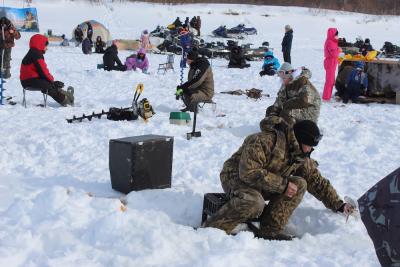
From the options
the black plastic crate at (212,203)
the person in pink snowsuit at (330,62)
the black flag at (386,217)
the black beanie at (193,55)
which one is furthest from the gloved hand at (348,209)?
the person in pink snowsuit at (330,62)

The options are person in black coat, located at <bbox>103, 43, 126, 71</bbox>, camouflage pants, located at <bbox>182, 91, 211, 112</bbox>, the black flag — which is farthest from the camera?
person in black coat, located at <bbox>103, 43, 126, 71</bbox>

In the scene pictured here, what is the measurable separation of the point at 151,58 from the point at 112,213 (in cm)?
1610

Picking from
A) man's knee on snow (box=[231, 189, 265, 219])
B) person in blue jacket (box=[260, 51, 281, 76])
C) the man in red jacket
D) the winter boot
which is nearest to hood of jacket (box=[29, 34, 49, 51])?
the man in red jacket

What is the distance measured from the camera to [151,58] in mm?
19578

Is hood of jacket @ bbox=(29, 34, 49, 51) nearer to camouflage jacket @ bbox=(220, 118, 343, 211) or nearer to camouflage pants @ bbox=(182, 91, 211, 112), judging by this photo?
camouflage pants @ bbox=(182, 91, 211, 112)

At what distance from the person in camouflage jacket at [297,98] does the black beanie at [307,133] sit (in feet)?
6.86

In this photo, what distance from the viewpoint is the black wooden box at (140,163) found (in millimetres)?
4961

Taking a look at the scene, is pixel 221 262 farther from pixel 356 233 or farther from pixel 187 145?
pixel 187 145

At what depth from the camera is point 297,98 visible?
6.19 m

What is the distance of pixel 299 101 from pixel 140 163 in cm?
215

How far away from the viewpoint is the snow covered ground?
3.56 metres

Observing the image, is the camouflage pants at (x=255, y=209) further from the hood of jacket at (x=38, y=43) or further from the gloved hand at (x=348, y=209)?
the hood of jacket at (x=38, y=43)

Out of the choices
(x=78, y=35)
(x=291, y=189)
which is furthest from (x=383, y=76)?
(x=78, y=35)

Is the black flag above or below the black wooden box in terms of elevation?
above
